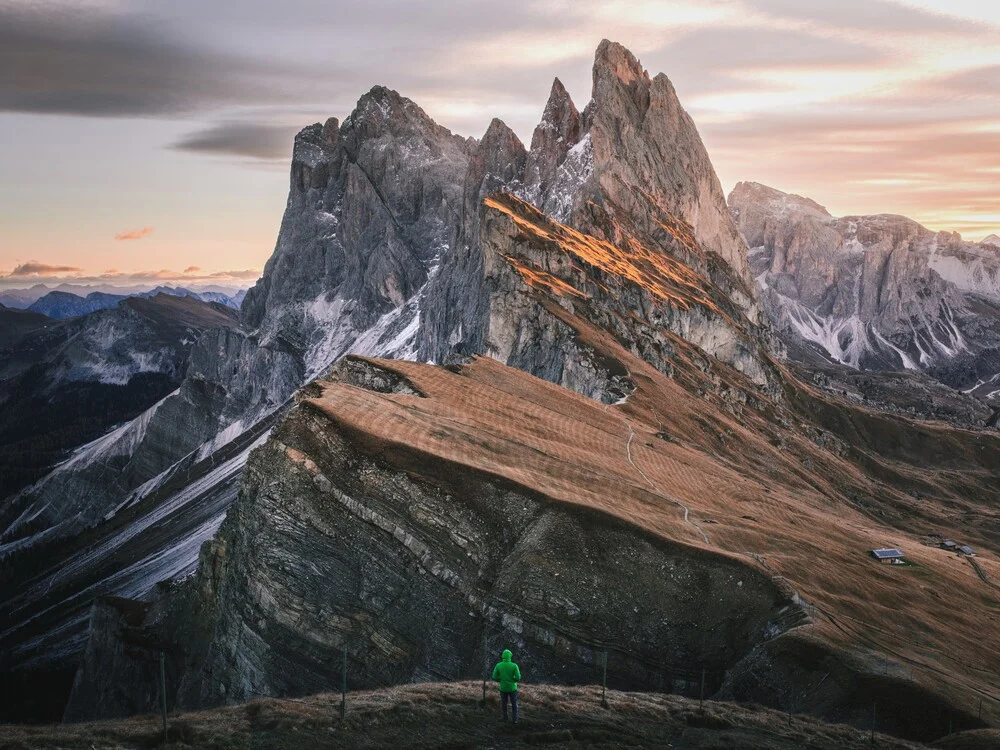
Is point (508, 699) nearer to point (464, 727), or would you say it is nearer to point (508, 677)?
point (508, 677)

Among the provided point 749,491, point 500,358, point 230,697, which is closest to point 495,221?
point 500,358

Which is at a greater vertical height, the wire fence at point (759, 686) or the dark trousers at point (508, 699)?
the dark trousers at point (508, 699)

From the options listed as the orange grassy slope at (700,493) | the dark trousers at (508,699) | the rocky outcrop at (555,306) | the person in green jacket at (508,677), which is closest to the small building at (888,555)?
the orange grassy slope at (700,493)

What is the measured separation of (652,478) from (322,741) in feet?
170

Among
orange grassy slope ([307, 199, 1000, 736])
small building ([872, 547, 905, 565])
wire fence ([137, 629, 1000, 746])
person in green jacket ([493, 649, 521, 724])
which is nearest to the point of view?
person in green jacket ([493, 649, 521, 724])

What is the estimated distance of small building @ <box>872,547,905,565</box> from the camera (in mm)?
71125

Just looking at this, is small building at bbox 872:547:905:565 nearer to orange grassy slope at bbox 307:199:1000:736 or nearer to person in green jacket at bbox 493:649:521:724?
orange grassy slope at bbox 307:199:1000:736

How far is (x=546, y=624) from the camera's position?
47.8 metres

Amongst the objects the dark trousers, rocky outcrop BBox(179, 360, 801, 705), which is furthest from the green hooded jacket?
rocky outcrop BBox(179, 360, 801, 705)

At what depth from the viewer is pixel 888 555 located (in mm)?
72000

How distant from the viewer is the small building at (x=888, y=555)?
233 ft

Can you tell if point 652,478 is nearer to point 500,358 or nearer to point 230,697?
point 230,697

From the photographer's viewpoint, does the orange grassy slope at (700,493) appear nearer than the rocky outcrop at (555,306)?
Yes

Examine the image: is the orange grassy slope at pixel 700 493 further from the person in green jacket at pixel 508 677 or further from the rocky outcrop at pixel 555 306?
the person in green jacket at pixel 508 677
